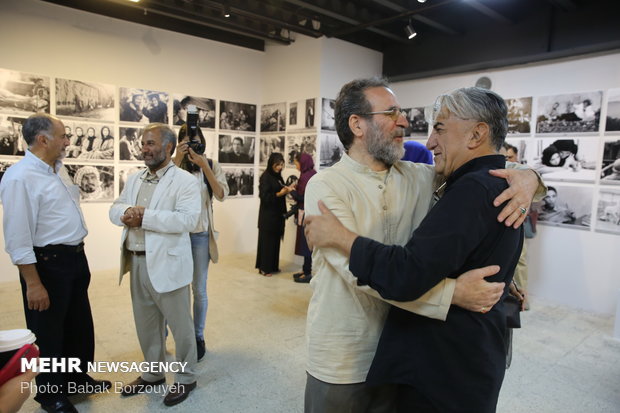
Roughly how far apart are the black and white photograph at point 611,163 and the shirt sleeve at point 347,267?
500 cm

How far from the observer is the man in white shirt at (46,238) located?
2.47m

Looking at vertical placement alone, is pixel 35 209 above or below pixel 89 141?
below

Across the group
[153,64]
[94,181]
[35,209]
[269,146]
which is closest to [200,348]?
[35,209]

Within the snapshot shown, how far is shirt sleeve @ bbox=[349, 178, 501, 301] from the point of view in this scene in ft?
3.64

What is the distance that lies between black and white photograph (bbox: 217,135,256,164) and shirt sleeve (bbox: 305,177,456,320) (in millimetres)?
6024

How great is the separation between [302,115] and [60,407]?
17.7 ft

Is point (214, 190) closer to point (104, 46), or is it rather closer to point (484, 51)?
point (104, 46)

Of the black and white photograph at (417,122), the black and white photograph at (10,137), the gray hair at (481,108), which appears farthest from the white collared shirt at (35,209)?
the black and white photograph at (417,122)

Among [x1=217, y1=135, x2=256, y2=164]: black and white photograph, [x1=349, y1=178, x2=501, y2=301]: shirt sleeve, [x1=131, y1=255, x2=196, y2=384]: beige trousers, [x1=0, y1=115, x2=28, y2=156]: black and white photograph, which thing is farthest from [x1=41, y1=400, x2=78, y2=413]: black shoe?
[x1=217, y1=135, x2=256, y2=164]: black and white photograph

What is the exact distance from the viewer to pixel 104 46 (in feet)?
19.6

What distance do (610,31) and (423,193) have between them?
16.4ft

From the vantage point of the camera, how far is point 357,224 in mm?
1438

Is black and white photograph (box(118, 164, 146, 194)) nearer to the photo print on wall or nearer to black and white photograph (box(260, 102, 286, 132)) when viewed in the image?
black and white photograph (box(260, 102, 286, 132))

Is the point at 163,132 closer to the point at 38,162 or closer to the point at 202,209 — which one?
the point at 38,162
